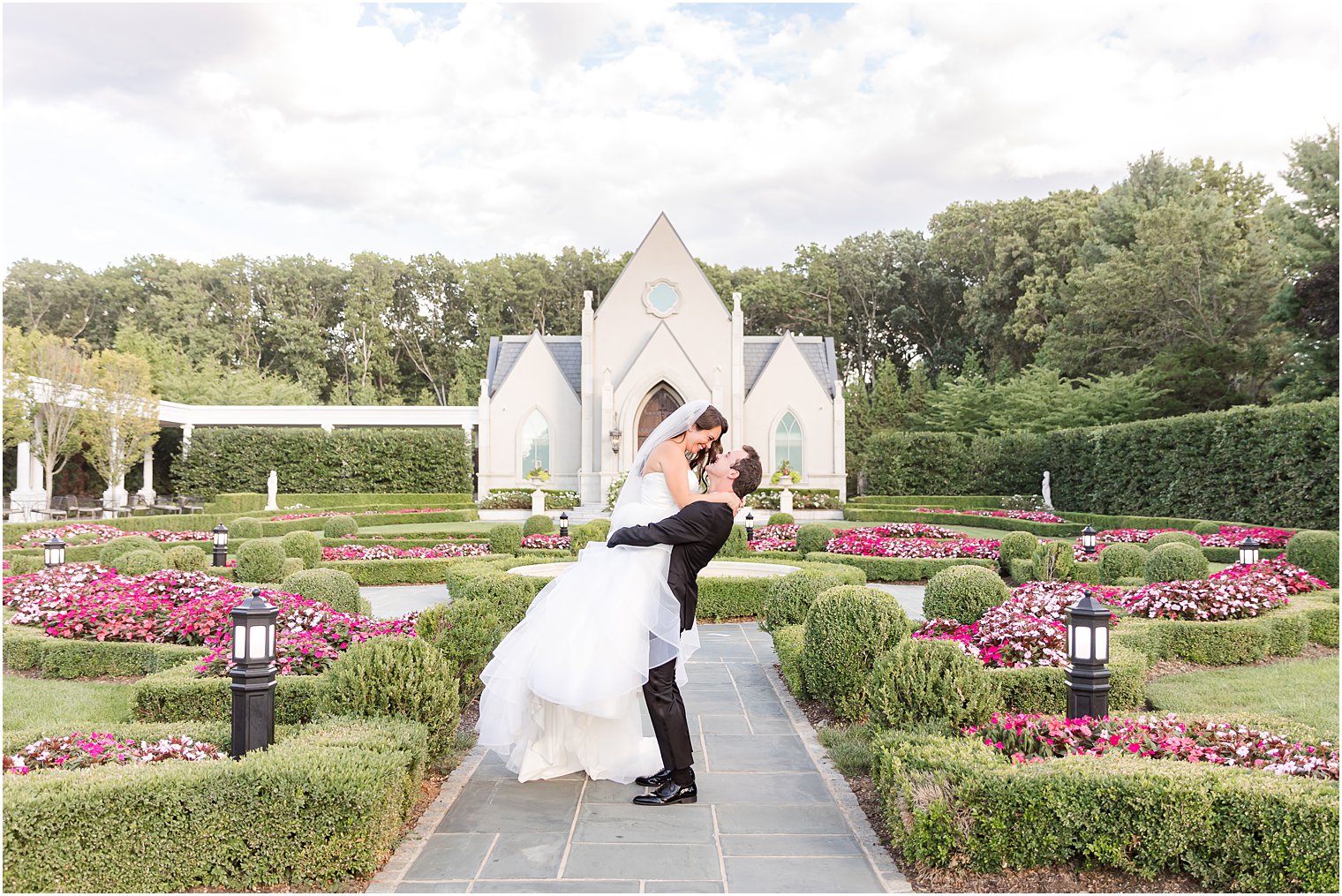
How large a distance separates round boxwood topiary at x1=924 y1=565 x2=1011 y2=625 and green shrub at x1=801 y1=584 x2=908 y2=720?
5.59 feet

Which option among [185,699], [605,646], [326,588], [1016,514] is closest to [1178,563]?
[605,646]

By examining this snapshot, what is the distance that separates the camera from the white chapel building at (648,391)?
98.6ft

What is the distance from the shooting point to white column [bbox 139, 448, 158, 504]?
29.6m

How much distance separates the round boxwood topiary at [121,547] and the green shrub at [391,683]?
25.6 ft

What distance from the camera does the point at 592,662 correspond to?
4.58 metres

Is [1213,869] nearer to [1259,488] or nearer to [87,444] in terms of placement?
[1259,488]

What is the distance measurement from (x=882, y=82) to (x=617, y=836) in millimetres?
6512

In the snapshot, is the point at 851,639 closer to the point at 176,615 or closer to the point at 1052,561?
the point at 176,615

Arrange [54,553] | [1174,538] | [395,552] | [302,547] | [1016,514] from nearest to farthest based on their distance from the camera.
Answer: [54,553], [1174,538], [302,547], [395,552], [1016,514]

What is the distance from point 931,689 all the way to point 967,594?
329 centimetres

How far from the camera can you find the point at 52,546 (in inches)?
414

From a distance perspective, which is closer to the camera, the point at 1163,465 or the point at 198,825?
the point at 198,825

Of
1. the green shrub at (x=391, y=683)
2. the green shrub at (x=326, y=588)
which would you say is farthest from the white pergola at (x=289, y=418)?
the green shrub at (x=391, y=683)

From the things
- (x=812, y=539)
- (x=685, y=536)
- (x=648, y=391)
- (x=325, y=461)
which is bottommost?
(x=812, y=539)
